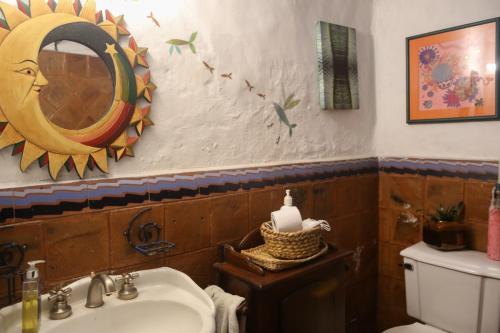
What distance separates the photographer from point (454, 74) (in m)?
1.94

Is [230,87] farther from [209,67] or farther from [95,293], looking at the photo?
[95,293]

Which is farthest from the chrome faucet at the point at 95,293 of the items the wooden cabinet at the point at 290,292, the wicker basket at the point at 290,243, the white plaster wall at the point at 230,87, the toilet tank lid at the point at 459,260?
the toilet tank lid at the point at 459,260

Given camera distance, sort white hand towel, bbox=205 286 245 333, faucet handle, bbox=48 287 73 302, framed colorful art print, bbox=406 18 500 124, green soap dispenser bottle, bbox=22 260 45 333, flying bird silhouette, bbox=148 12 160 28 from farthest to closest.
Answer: framed colorful art print, bbox=406 18 500 124 < flying bird silhouette, bbox=148 12 160 28 < white hand towel, bbox=205 286 245 333 < faucet handle, bbox=48 287 73 302 < green soap dispenser bottle, bbox=22 260 45 333

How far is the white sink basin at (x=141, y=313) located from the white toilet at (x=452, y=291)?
1.10 metres

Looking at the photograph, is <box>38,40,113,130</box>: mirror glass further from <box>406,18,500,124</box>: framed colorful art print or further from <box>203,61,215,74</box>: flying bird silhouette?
<box>406,18,500,124</box>: framed colorful art print

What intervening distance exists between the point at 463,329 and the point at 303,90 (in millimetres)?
1291

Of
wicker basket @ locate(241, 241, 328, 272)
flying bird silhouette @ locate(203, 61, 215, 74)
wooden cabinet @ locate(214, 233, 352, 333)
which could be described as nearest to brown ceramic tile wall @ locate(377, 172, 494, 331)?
→ wooden cabinet @ locate(214, 233, 352, 333)

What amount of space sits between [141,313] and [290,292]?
0.50m

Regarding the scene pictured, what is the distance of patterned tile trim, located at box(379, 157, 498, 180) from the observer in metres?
1.86

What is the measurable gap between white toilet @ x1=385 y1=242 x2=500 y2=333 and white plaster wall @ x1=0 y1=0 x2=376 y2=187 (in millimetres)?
681

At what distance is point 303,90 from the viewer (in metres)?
1.88

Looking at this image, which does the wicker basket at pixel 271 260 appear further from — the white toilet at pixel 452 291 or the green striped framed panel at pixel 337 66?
the green striped framed panel at pixel 337 66

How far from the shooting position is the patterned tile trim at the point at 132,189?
1.12 m

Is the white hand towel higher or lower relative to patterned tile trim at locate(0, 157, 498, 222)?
A: lower
